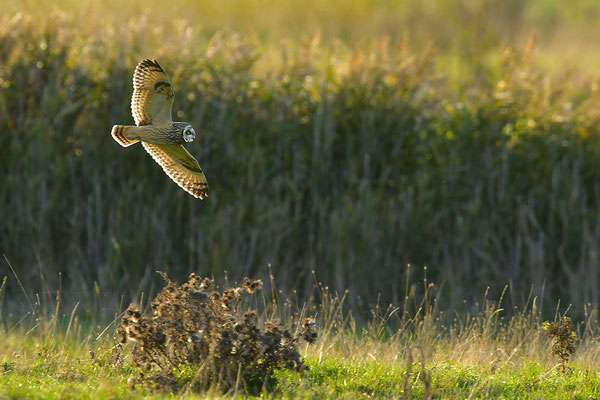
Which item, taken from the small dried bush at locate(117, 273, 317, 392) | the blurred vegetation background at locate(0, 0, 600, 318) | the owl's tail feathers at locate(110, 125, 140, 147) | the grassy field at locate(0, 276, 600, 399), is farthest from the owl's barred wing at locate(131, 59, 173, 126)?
the blurred vegetation background at locate(0, 0, 600, 318)

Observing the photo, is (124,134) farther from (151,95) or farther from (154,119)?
(151,95)

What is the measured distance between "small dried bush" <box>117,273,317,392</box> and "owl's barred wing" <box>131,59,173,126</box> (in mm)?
1186

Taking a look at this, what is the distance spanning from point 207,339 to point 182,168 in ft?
4.39

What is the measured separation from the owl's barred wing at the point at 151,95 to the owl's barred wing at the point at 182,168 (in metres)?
0.41

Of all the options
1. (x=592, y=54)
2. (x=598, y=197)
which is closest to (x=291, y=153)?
(x=598, y=197)

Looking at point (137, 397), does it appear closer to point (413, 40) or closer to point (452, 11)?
point (413, 40)

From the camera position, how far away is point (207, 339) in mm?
5809

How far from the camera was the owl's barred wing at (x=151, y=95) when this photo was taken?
5.81m

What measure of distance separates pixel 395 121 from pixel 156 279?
12.4 ft

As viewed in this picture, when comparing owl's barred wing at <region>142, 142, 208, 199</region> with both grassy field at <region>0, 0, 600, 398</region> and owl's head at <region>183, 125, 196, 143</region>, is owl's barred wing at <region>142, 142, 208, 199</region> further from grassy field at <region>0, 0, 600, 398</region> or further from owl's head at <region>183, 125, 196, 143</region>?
grassy field at <region>0, 0, 600, 398</region>

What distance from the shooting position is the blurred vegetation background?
10234 mm

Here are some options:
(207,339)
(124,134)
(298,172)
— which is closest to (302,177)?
(298,172)

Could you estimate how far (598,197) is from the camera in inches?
428

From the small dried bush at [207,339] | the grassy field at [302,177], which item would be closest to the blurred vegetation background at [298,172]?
the grassy field at [302,177]
